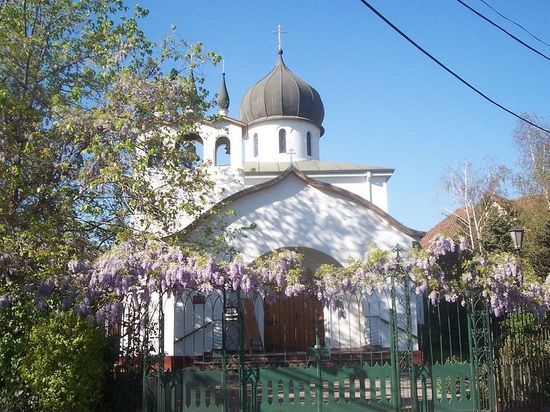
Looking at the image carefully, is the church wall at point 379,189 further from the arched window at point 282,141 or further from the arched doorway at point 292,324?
the arched doorway at point 292,324

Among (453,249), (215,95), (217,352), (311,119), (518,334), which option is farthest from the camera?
(311,119)

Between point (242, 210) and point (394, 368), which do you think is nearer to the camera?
point (394, 368)

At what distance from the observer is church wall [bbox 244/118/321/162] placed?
29484 millimetres

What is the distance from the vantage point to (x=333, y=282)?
10828 millimetres

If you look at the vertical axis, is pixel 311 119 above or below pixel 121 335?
above

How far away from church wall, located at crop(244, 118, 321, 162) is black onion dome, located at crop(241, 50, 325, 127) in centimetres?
38

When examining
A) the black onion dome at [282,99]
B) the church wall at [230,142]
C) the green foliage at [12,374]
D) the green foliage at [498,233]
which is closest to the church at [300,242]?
the church wall at [230,142]

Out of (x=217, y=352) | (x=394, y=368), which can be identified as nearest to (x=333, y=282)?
(x=394, y=368)

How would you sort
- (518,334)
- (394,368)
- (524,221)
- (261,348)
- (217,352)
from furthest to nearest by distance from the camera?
1. (524,221)
2. (261,348)
3. (217,352)
4. (518,334)
5. (394,368)

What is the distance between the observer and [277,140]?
29594mm

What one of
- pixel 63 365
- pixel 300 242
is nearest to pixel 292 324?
pixel 300 242

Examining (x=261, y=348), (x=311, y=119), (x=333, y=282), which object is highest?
(x=311, y=119)

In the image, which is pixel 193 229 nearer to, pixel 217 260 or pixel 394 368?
pixel 217 260

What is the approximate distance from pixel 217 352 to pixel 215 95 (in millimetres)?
6028
